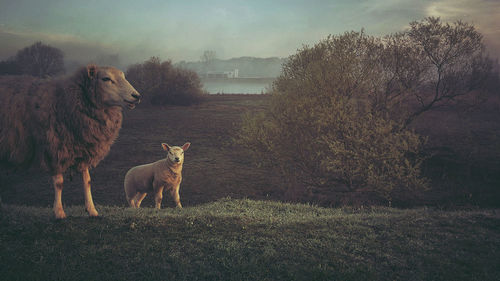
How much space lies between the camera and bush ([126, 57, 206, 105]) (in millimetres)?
45844

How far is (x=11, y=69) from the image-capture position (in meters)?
47.2

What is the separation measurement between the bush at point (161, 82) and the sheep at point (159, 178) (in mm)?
34218

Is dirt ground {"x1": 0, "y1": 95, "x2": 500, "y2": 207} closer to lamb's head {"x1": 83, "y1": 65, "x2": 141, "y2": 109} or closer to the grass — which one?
the grass

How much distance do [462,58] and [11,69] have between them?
58561 mm

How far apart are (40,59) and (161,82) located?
2641 cm

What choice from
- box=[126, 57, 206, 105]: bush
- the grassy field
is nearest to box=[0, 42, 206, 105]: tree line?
box=[126, 57, 206, 105]: bush

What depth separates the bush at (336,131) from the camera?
1519 cm

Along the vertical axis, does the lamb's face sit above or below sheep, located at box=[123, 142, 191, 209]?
above

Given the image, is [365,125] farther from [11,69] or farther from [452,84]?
[11,69]

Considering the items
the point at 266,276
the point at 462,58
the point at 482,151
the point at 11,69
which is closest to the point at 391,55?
the point at 462,58

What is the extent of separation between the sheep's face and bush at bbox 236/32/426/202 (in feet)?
32.7

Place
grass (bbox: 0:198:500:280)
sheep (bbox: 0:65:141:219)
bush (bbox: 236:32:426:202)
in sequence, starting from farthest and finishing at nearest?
1. bush (bbox: 236:32:426:202)
2. sheep (bbox: 0:65:141:219)
3. grass (bbox: 0:198:500:280)

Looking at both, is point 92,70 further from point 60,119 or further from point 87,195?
point 87,195

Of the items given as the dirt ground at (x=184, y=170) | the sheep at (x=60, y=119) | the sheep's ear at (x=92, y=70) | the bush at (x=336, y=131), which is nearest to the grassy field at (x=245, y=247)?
the sheep at (x=60, y=119)
